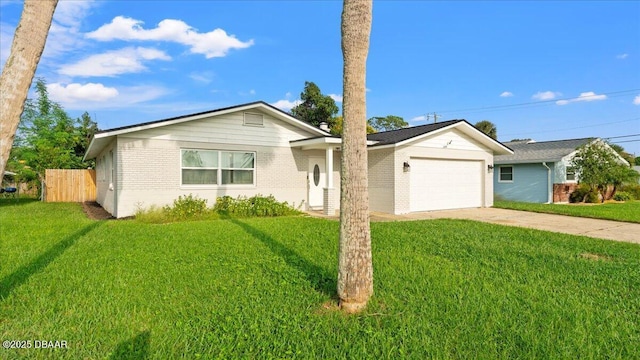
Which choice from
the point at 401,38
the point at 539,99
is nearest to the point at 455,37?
the point at 401,38

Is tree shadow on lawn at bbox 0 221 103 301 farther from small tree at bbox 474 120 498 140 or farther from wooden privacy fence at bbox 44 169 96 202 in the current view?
small tree at bbox 474 120 498 140

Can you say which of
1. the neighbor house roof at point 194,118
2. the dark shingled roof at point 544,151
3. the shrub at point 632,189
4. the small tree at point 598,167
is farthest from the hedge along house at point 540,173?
the neighbor house roof at point 194,118

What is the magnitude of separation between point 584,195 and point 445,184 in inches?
424

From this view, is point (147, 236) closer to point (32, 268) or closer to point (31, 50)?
point (32, 268)

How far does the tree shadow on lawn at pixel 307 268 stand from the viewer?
4510mm

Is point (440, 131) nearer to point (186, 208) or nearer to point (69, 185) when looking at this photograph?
point (186, 208)

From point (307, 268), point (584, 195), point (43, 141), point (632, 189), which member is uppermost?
point (43, 141)

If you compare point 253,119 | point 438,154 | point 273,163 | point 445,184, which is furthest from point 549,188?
point 253,119

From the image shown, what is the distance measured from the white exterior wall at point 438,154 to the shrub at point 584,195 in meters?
7.77

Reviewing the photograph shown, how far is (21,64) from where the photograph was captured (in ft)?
8.95

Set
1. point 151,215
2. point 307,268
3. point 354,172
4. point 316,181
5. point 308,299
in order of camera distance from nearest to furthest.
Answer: point 354,172
point 308,299
point 307,268
point 151,215
point 316,181

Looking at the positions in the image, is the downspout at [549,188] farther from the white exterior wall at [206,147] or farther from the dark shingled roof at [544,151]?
the white exterior wall at [206,147]

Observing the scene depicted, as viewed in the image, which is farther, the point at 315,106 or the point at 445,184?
the point at 315,106

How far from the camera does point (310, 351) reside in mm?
2955
